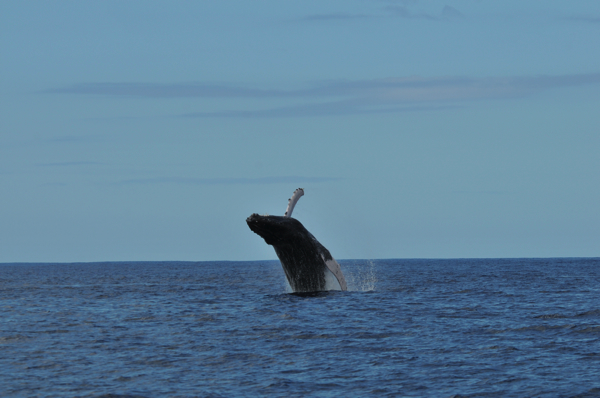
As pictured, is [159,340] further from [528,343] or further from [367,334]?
[528,343]

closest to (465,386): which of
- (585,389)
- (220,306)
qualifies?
(585,389)

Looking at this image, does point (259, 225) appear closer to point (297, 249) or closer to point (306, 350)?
point (297, 249)

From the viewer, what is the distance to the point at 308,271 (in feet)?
98.9

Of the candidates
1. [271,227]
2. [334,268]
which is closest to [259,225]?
[271,227]

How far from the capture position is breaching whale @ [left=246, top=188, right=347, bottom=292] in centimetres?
2683

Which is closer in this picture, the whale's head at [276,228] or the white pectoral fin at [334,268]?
the whale's head at [276,228]

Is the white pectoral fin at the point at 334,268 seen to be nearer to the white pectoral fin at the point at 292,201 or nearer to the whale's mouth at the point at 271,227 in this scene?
the whale's mouth at the point at 271,227

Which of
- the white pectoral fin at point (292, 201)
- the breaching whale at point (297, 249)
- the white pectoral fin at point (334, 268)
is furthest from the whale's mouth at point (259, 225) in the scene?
the white pectoral fin at point (334, 268)

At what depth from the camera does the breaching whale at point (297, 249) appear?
26.8 meters

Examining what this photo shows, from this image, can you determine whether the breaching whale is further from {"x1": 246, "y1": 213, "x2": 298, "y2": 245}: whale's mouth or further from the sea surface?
the sea surface

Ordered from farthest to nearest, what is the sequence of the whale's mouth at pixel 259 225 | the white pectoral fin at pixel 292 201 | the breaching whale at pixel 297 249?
the white pectoral fin at pixel 292 201 < the breaching whale at pixel 297 249 < the whale's mouth at pixel 259 225

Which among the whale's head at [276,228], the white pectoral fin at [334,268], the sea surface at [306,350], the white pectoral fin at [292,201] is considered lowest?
the sea surface at [306,350]

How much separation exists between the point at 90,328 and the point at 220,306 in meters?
8.24

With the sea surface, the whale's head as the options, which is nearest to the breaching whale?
the whale's head
